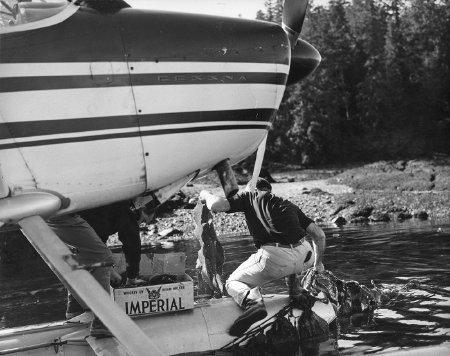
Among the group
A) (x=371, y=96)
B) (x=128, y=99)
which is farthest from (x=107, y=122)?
(x=371, y=96)

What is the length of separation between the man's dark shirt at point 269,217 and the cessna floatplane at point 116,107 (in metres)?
1.63

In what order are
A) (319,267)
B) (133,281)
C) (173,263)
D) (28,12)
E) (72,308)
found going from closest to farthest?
1. (28,12)
2. (133,281)
3. (173,263)
4. (72,308)
5. (319,267)

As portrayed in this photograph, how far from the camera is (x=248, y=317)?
22.2 feet

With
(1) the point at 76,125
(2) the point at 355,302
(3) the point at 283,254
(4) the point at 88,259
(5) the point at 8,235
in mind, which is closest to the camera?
(1) the point at 76,125

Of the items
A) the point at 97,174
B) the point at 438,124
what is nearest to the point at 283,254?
the point at 97,174

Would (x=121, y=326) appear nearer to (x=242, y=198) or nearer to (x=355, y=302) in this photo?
(x=242, y=198)

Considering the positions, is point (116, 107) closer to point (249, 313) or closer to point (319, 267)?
point (249, 313)

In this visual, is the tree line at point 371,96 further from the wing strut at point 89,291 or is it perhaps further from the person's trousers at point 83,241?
the wing strut at point 89,291

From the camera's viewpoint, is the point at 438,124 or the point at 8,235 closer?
the point at 8,235

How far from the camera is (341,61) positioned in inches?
2398

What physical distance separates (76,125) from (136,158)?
0.56 metres

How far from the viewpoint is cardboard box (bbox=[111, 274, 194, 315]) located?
6621 mm

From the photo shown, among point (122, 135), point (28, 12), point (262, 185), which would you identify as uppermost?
point (28, 12)

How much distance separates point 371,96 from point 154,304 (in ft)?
182
